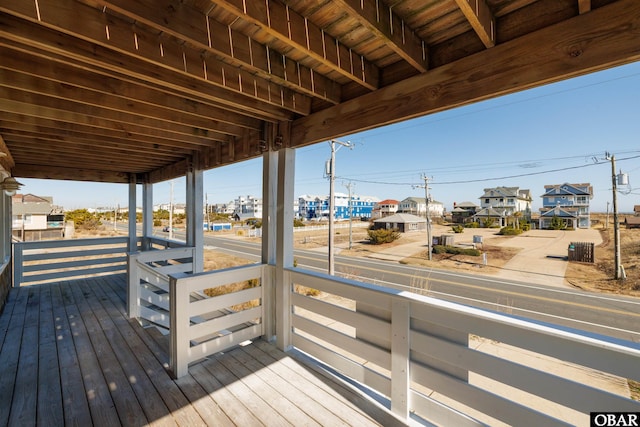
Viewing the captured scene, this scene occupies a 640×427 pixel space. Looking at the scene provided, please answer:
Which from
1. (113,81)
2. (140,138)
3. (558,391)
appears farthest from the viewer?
(140,138)

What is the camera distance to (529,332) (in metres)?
1.20

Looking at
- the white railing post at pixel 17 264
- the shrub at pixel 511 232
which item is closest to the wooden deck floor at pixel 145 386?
the white railing post at pixel 17 264

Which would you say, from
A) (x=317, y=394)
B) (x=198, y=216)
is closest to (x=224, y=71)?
(x=317, y=394)

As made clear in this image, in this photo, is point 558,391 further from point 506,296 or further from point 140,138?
point 506,296

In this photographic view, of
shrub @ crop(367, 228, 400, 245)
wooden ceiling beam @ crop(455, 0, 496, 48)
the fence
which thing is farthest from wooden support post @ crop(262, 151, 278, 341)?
shrub @ crop(367, 228, 400, 245)

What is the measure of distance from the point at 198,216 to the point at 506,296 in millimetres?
8830

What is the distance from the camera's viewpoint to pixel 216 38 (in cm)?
138

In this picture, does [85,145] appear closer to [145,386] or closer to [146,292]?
[146,292]

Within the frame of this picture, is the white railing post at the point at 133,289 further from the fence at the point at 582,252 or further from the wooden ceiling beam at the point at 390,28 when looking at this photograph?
the fence at the point at 582,252

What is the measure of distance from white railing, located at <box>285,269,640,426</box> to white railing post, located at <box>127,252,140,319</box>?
7.43ft

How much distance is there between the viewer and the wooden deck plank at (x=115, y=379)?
162 cm

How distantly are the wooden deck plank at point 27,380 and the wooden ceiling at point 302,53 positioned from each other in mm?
2042

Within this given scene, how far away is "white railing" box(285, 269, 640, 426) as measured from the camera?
107 cm

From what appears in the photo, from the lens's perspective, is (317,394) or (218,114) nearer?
(317,394)
